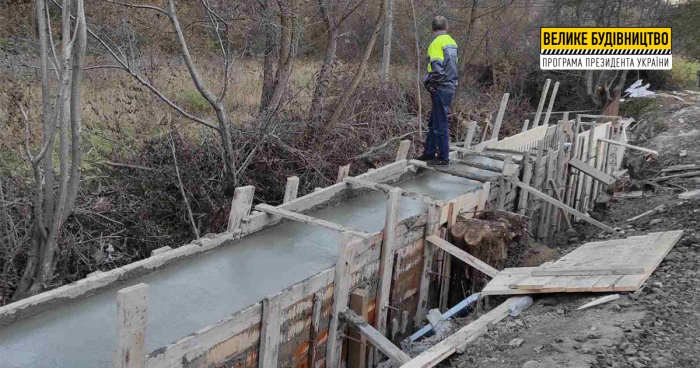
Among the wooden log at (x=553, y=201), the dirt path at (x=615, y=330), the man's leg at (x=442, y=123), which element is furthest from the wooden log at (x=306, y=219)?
the wooden log at (x=553, y=201)

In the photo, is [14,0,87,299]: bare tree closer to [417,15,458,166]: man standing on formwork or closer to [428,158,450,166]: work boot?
[417,15,458,166]: man standing on formwork

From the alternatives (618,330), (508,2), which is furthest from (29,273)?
(508,2)

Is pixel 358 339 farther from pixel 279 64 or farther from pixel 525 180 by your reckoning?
pixel 279 64

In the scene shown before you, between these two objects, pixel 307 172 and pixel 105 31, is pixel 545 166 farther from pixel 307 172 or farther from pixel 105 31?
pixel 105 31

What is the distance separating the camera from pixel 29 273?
6617 mm

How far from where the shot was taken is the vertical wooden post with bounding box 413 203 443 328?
7473 millimetres

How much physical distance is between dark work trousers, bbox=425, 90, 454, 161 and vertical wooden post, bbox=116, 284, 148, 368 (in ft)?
19.0

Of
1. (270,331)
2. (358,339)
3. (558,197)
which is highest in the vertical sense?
(558,197)

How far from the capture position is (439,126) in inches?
355

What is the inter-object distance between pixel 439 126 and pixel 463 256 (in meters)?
2.45

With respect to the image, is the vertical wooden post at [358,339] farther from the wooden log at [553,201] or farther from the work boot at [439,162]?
the wooden log at [553,201]

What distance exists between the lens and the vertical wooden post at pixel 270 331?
16.3 feet

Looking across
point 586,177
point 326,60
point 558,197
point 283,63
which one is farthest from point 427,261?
point 586,177

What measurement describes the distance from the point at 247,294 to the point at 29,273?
2646 millimetres
